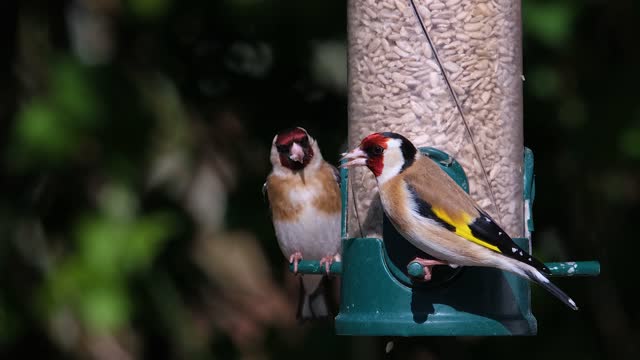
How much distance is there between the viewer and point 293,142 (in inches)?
278

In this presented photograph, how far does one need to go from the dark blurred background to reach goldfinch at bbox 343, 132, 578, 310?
1855mm

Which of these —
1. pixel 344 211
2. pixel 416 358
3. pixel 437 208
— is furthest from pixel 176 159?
pixel 437 208

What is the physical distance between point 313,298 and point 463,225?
2.35 metres

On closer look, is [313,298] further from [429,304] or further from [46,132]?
[429,304]

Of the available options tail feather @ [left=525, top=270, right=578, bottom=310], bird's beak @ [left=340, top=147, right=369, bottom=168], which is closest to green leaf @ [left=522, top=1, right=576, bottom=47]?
bird's beak @ [left=340, top=147, right=369, bottom=168]

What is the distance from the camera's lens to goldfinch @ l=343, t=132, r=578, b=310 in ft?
17.6

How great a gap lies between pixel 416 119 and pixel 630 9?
2.54m

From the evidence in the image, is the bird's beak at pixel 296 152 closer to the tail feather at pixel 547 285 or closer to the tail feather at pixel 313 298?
the tail feather at pixel 313 298

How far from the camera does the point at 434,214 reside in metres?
5.45

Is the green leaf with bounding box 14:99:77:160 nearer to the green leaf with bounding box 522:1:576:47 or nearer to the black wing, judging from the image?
the green leaf with bounding box 522:1:576:47

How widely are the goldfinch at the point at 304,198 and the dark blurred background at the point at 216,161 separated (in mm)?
312

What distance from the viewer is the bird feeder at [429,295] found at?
5.60 meters

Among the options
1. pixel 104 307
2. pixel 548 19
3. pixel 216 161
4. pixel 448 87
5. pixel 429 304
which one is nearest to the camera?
pixel 429 304

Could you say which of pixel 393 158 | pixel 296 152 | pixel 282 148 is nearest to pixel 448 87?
pixel 393 158
